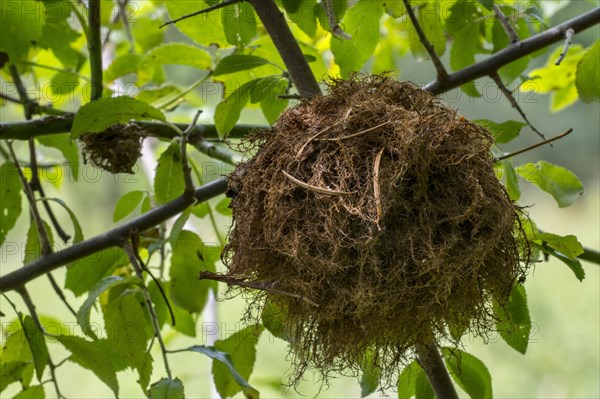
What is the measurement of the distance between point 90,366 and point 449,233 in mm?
→ 537

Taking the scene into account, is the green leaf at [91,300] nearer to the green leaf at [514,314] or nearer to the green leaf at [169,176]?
the green leaf at [169,176]

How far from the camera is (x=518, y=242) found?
0.92 metres

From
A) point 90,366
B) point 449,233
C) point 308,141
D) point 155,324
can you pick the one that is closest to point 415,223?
point 449,233

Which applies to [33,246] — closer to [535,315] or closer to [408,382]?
[408,382]

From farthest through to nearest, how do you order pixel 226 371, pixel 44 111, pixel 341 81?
pixel 44 111
pixel 226 371
pixel 341 81

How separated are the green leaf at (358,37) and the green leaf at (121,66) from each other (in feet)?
1.69

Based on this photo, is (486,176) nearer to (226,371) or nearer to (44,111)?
(226,371)

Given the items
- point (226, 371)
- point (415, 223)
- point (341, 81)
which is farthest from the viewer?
point (226, 371)

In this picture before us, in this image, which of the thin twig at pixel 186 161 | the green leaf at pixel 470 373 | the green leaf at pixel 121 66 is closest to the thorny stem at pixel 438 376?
the green leaf at pixel 470 373

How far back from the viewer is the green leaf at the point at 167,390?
37.6 inches

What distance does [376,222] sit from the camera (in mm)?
784

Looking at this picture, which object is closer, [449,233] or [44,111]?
[449,233]

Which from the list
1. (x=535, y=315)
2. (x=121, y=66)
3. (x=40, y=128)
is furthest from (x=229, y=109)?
(x=535, y=315)

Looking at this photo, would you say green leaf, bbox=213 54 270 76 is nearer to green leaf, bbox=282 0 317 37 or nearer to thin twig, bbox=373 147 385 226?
green leaf, bbox=282 0 317 37
